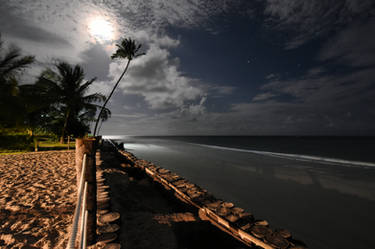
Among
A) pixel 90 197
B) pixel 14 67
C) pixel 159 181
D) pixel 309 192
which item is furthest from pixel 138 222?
pixel 14 67

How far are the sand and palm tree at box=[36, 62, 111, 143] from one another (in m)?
12.7

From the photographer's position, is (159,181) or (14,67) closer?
(159,181)

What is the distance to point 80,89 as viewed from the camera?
17078 mm

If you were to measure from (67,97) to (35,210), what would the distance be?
16789 mm

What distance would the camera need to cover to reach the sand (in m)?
2.36

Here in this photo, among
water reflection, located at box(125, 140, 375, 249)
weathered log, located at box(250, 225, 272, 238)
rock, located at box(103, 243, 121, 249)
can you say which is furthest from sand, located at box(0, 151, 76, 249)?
water reflection, located at box(125, 140, 375, 249)

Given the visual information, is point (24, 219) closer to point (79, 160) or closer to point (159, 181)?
point (79, 160)

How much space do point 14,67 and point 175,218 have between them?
13.2 metres

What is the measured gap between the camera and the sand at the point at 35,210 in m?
2.36

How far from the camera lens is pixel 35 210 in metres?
3.16

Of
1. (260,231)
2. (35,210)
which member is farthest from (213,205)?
(35,210)

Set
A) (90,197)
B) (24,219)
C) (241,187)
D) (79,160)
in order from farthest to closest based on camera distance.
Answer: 1. (241,187)
2. (24,219)
3. (79,160)
4. (90,197)

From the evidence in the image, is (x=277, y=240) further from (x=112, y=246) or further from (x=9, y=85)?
(x=9, y=85)

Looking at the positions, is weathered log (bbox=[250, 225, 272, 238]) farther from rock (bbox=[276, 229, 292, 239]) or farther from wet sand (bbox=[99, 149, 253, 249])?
wet sand (bbox=[99, 149, 253, 249])
